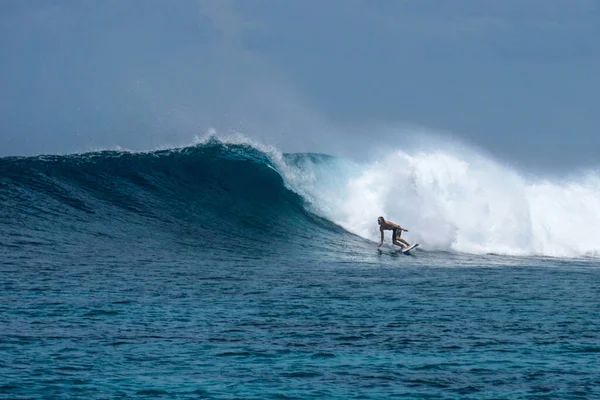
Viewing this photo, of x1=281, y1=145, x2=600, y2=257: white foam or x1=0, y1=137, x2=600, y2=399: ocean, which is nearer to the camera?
x1=0, y1=137, x2=600, y2=399: ocean

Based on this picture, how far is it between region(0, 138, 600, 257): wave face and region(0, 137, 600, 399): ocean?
3.2 inches

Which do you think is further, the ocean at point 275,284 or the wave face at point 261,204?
the wave face at point 261,204

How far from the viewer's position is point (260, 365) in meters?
8.66

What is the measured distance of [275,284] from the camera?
14047mm

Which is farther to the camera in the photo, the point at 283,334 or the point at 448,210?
the point at 448,210

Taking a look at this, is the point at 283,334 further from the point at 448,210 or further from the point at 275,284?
the point at 448,210

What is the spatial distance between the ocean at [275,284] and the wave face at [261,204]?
82 millimetres

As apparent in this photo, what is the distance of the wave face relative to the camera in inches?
789

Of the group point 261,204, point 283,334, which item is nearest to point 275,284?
point 283,334

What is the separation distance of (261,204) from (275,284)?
1139 cm

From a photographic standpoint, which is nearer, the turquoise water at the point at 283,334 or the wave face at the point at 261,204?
the turquoise water at the point at 283,334

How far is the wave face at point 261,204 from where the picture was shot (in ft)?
65.7

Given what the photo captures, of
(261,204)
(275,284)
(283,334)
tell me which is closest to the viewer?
(283,334)

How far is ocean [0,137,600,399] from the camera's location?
8.31 meters
